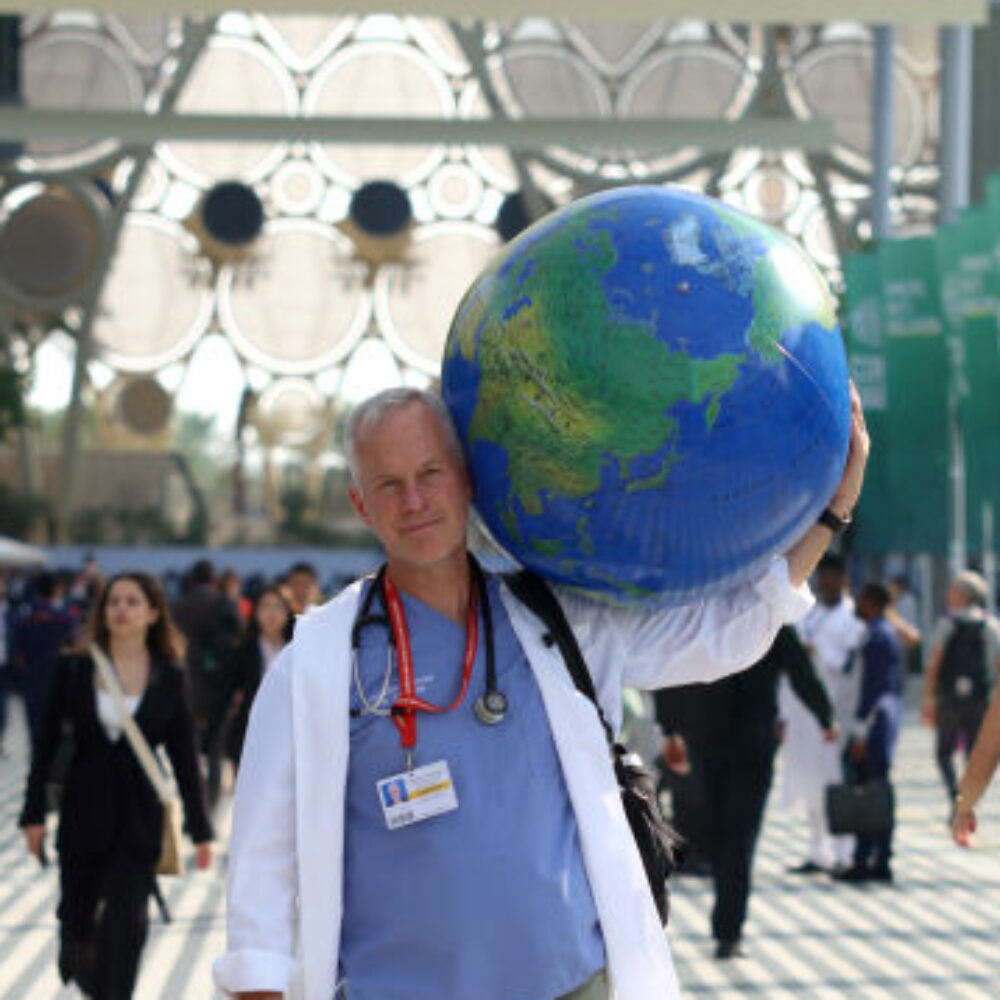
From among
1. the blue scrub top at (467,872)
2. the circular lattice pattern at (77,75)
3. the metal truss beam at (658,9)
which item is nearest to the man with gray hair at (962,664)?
the metal truss beam at (658,9)

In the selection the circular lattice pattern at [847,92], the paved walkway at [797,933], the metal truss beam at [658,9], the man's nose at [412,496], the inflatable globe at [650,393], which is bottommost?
the paved walkway at [797,933]

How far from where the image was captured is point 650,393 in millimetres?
2902

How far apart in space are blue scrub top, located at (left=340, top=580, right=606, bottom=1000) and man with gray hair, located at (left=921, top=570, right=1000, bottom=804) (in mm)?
9241

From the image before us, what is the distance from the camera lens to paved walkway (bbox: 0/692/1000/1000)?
7609mm

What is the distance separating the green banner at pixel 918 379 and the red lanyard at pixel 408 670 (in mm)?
14907

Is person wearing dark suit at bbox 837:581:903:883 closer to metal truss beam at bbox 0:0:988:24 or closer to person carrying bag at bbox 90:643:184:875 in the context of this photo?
metal truss beam at bbox 0:0:988:24

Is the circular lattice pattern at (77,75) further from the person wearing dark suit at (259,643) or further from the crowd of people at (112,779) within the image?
the crowd of people at (112,779)

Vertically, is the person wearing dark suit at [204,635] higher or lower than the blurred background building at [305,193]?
lower

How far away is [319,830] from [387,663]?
0.25 m

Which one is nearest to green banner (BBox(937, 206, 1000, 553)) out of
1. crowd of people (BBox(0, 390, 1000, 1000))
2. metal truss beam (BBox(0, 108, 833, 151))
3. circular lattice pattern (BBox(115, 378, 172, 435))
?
metal truss beam (BBox(0, 108, 833, 151))

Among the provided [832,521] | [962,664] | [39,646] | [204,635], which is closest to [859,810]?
[962,664]

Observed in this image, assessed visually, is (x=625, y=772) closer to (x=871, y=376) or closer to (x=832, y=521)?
(x=832, y=521)

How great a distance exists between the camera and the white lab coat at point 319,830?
9.57 feet

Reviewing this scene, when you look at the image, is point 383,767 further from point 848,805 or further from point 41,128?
point 41,128
